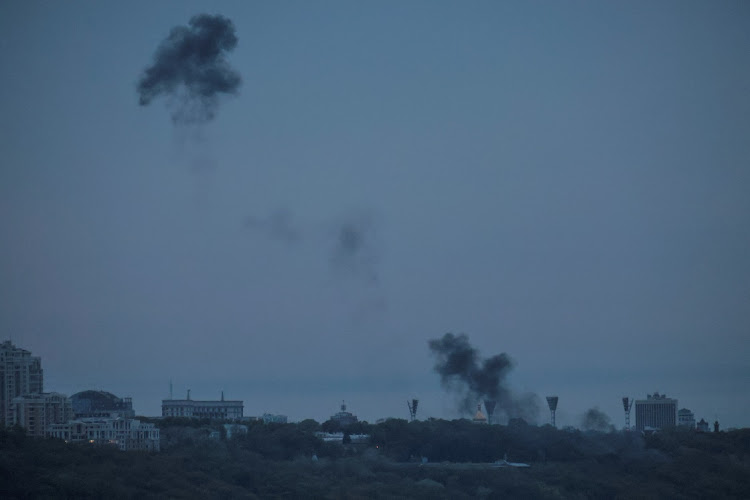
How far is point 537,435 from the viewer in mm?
62188

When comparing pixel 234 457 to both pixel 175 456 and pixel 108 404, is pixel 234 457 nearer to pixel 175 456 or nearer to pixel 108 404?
pixel 175 456

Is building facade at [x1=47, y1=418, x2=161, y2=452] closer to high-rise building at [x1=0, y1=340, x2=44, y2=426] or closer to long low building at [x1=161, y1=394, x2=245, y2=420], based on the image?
high-rise building at [x1=0, y1=340, x2=44, y2=426]

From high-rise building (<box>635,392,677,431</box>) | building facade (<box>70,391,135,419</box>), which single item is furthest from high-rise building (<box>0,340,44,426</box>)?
high-rise building (<box>635,392,677,431</box>)

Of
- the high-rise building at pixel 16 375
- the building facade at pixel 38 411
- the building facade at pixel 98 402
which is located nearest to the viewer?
the building facade at pixel 38 411

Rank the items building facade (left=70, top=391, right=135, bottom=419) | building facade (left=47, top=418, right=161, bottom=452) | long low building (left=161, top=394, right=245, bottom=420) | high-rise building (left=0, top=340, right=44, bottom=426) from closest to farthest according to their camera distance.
Result: building facade (left=47, top=418, right=161, bottom=452), high-rise building (left=0, top=340, right=44, bottom=426), building facade (left=70, top=391, right=135, bottom=419), long low building (left=161, top=394, right=245, bottom=420)

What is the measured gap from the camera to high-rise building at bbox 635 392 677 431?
112938 mm

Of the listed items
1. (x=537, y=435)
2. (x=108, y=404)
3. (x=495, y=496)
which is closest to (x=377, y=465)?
(x=495, y=496)

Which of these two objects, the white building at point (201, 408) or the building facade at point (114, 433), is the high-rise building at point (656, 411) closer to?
the white building at point (201, 408)

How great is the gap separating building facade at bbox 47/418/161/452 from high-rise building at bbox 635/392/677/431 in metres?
67.3

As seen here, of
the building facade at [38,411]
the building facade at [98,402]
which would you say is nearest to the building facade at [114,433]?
the building facade at [38,411]

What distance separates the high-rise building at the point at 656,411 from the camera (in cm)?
11294

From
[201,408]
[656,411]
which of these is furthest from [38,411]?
[656,411]

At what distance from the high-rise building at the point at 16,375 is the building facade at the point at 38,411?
3.31 m

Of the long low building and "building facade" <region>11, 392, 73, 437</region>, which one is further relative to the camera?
the long low building
